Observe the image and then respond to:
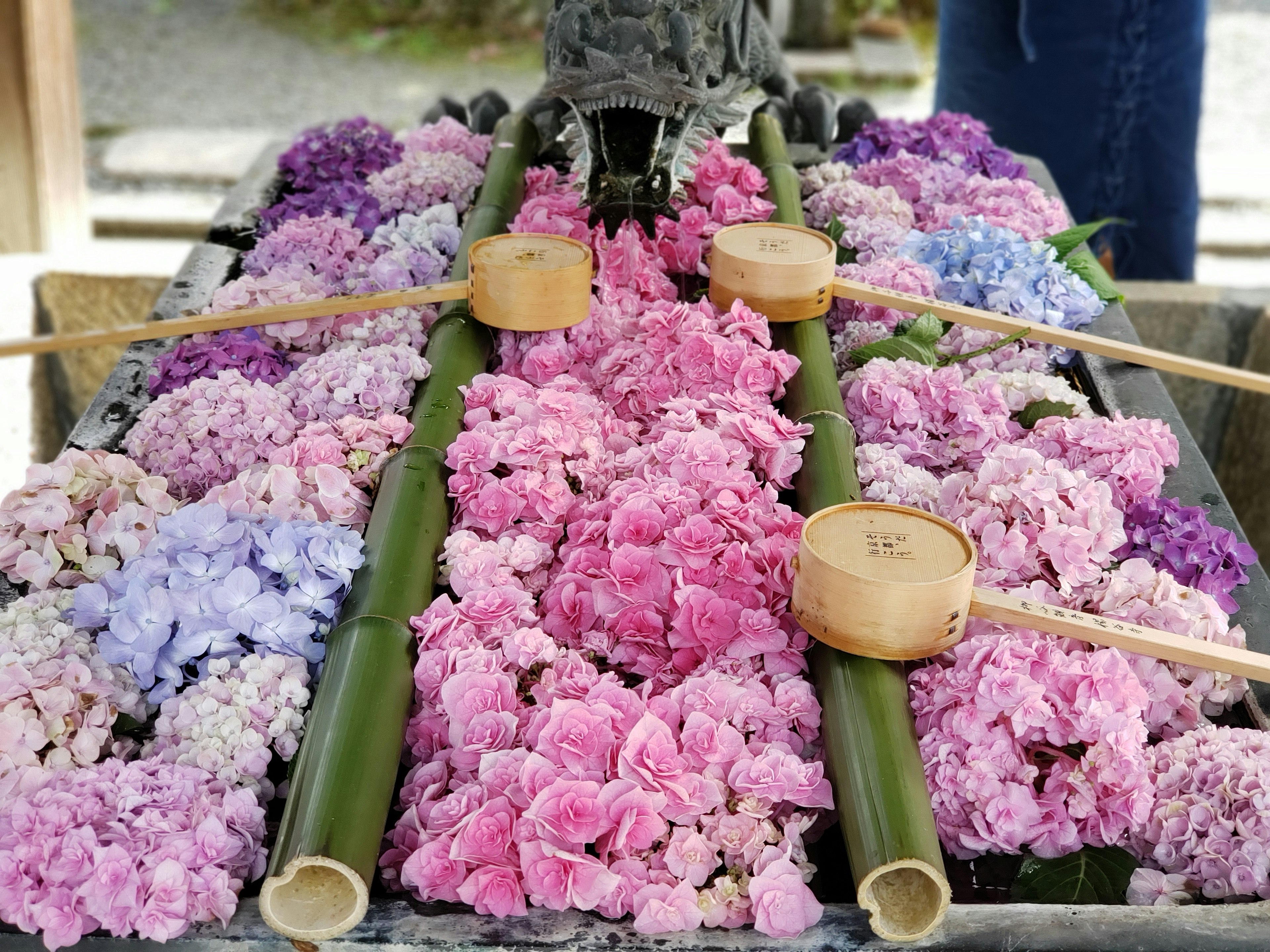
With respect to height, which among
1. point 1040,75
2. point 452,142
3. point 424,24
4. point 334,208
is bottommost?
point 424,24

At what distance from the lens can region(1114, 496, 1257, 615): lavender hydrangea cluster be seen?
208cm

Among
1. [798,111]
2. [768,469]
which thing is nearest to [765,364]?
[768,469]

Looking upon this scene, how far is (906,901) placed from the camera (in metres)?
1.52

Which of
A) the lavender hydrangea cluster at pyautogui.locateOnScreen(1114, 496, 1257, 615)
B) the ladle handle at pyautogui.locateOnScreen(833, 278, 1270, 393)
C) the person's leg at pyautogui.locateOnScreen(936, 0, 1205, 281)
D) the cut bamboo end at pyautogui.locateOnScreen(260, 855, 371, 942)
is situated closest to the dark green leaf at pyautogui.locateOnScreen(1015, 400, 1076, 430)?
the ladle handle at pyautogui.locateOnScreen(833, 278, 1270, 393)

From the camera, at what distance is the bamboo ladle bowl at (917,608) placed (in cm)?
174

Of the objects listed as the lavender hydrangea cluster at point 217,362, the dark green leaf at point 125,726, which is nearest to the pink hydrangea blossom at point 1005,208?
the lavender hydrangea cluster at point 217,362

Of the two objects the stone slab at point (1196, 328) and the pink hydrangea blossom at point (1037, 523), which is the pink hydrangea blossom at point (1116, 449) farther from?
the stone slab at point (1196, 328)

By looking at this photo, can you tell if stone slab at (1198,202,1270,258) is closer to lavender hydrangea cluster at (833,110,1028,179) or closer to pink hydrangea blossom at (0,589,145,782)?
lavender hydrangea cluster at (833,110,1028,179)

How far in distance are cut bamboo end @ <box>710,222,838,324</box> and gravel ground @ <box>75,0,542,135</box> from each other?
686 cm

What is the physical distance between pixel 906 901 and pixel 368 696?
2.70 feet

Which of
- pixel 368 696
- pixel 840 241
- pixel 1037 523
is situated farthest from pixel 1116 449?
pixel 368 696

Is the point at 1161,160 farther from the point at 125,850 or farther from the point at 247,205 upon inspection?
the point at 125,850

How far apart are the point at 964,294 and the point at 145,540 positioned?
2011 mm

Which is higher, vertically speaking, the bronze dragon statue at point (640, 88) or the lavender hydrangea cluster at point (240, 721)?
the bronze dragon statue at point (640, 88)
